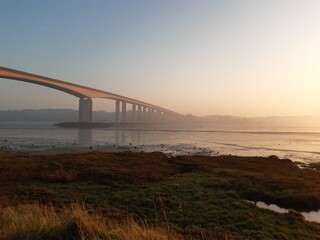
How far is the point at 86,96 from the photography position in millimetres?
97688

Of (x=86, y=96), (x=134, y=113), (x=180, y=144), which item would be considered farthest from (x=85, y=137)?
(x=134, y=113)

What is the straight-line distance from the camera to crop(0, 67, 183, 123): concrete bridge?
233ft

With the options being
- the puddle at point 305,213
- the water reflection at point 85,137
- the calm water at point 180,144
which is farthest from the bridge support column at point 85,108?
the puddle at point 305,213

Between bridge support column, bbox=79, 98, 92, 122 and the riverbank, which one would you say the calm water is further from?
bridge support column, bbox=79, 98, 92, 122

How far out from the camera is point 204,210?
11891mm

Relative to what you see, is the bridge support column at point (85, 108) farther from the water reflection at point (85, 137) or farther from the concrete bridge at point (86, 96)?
the water reflection at point (85, 137)

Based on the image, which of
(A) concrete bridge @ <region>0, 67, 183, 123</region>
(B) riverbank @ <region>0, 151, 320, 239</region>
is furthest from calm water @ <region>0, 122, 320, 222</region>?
(A) concrete bridge @ <region>0, 67, 183, 123</region>

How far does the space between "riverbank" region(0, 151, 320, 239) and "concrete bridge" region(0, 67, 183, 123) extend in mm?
54004

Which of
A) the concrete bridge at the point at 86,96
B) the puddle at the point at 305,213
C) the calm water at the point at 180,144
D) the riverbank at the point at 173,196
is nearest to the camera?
the riverbank at the point at 173,196

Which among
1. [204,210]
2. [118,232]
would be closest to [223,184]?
[204,210]

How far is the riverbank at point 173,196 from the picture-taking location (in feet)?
32.6

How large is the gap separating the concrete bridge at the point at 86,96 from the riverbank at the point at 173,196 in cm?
5400

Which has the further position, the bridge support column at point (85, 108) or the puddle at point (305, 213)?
the bridge support column at point (85, 108)

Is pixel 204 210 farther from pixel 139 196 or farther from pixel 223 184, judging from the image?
pixel 223 184
